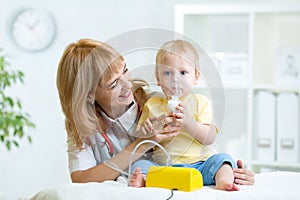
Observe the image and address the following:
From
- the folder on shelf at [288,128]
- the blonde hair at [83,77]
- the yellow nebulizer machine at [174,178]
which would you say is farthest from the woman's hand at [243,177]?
the folder on shelf at [288,128]

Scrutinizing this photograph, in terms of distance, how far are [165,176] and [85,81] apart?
0.30 m

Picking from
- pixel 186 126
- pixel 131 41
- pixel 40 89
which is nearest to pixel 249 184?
pixel 186 126

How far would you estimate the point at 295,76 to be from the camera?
3518 millimetres

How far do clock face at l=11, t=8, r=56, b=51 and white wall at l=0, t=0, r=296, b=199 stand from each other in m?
0.04

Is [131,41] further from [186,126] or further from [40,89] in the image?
[40,89]

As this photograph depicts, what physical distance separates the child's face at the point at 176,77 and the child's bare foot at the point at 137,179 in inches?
7.3

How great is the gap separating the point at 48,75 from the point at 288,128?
70.8 inches

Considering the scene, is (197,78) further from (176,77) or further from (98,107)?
A: (98,107)

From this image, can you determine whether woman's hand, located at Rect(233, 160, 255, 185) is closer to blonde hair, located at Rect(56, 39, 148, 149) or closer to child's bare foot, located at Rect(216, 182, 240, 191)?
child's bare foot, located at Rect(216, 182, 240, 191)

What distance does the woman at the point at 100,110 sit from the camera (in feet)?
4.25

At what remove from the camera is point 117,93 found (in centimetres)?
134

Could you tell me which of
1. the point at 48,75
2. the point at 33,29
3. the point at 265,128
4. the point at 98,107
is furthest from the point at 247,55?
the point at 98,107

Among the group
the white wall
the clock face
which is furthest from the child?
the clock face

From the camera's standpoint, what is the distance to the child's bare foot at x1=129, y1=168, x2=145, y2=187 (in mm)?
1267
